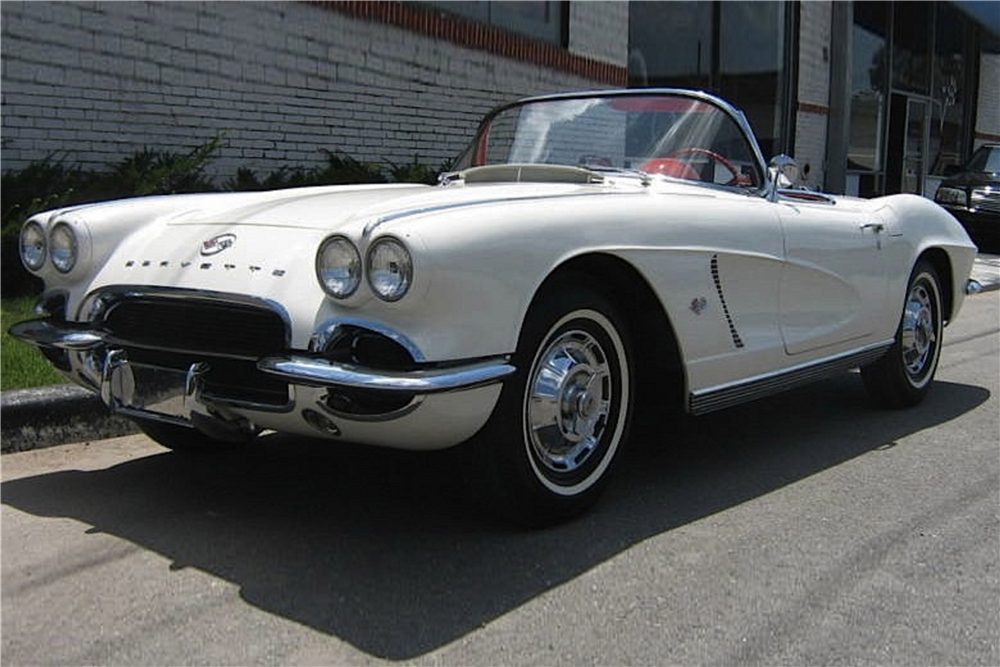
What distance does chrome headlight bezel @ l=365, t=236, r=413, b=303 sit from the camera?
272 centimetres

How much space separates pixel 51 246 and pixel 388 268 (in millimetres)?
1554

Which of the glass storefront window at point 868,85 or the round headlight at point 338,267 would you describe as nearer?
the round headlight at point 338,267

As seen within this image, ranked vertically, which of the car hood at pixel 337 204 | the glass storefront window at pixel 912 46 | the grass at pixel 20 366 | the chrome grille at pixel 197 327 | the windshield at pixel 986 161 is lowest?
the grass at pixel 20 366

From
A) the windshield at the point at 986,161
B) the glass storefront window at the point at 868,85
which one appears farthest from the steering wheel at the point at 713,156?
the glass storefront window at the point at 868,85

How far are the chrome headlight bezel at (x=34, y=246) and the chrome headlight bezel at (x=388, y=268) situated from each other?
1.52m

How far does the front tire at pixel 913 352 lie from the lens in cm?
513

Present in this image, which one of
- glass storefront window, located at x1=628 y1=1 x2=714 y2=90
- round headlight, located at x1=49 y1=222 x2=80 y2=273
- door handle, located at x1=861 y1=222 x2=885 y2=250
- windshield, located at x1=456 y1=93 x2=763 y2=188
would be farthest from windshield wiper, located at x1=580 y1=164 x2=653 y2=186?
glass storefront window, located at x1=628 y1=1 x2=714 y2=90

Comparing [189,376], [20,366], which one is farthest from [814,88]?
[189,376]

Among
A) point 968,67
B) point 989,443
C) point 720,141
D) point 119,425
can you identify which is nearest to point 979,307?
point 989,443

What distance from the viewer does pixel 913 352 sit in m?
5.31

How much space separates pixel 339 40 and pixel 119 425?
5193 mm

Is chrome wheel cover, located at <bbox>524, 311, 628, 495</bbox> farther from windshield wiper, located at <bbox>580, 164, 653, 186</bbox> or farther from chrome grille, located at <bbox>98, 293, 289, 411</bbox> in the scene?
windshield wiper, located at <bbox>580, 164, 653, 186</bbox>

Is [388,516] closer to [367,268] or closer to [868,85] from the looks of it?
[367,268]

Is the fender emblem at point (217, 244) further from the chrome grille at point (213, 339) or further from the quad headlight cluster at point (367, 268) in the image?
the quad headlight cluster at point (367, 268)
